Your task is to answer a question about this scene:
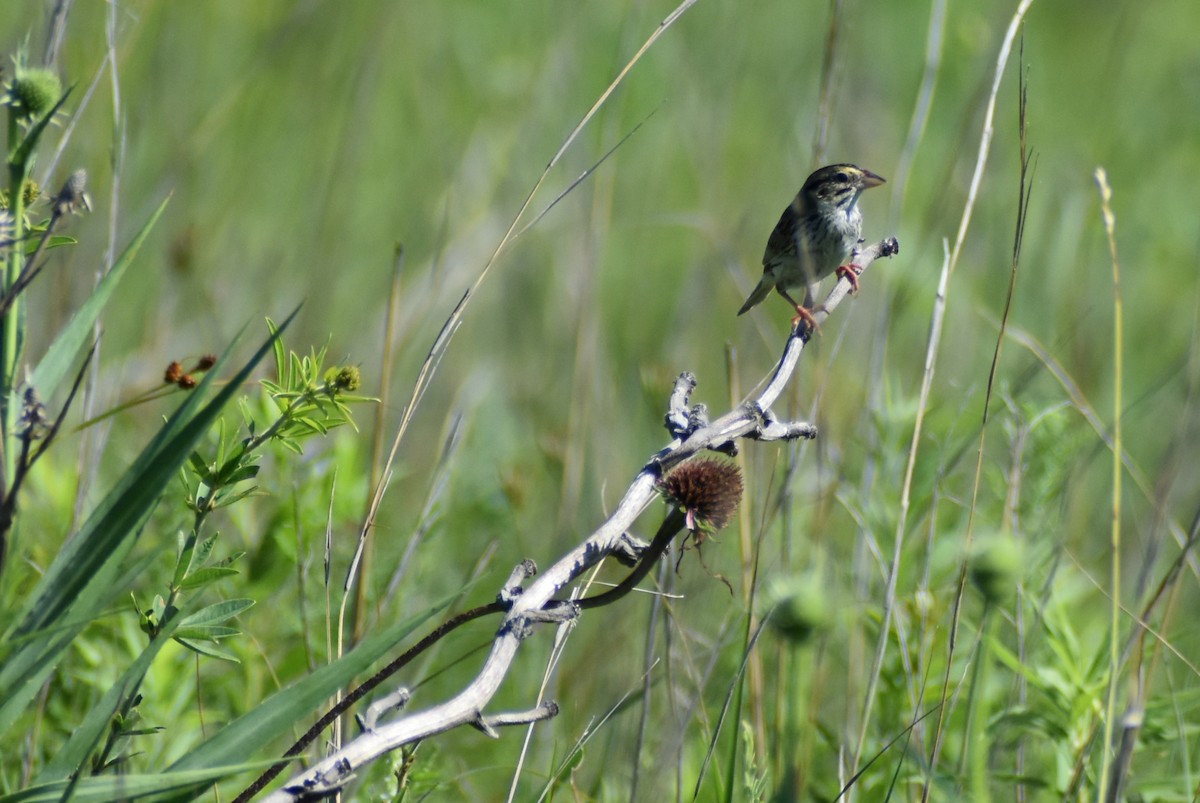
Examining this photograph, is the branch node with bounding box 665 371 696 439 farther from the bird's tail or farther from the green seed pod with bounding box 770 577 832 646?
the bird's tail

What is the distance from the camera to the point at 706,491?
161 cm

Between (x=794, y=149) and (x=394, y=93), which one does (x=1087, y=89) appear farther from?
(x=394, y=93)

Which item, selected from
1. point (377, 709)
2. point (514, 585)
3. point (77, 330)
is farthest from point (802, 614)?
point (77, 330)

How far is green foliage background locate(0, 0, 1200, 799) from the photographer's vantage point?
2.87m

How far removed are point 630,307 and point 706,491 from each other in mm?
4827

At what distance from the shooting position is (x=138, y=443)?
4438mm

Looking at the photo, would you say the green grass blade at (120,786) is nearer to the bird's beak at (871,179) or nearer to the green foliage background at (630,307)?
the green foliage background at (630,307)

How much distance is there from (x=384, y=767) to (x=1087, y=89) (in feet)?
21.6

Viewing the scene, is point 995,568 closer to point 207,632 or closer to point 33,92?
point 207,632

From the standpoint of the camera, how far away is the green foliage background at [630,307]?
2.87m

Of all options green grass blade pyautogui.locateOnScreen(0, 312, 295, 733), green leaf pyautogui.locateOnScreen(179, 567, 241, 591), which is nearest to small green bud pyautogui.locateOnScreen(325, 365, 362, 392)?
green grass blade pyautogui.locateOnScreen(0, 312, 295, 733)

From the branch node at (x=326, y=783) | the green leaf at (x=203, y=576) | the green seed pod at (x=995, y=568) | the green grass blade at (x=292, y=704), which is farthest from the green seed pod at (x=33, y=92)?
the green seed pod at (x=995, y=568)

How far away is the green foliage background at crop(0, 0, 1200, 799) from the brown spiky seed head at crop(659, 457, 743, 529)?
0.78 metres

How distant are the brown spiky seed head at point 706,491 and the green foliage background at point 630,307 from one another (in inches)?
30.7
